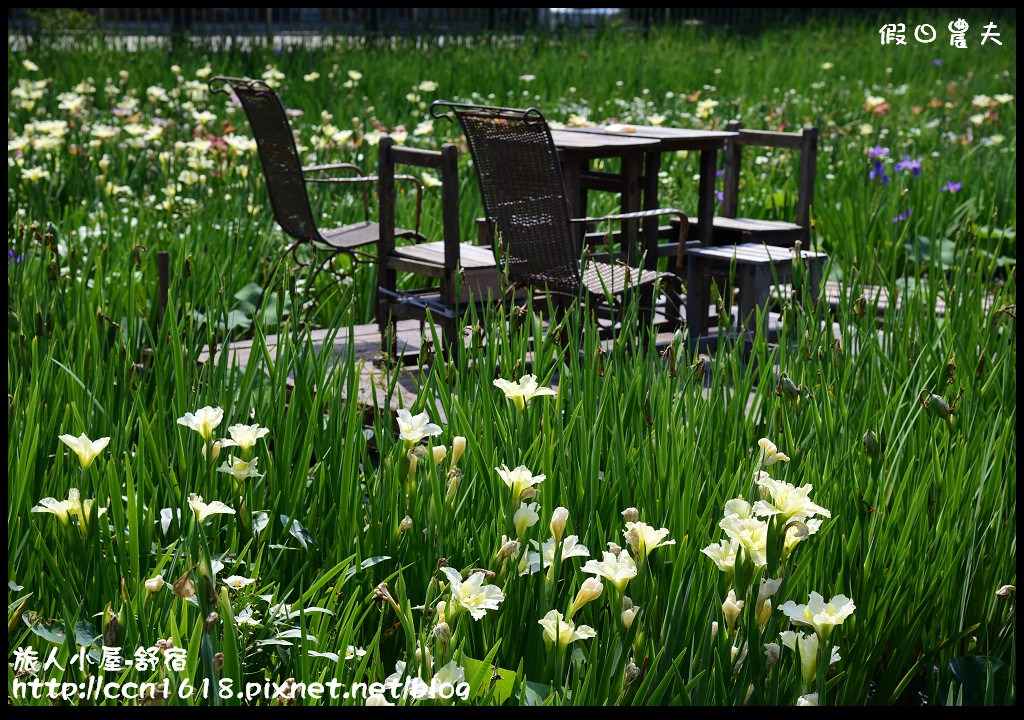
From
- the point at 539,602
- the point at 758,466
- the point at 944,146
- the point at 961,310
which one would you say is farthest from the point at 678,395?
the point at 944,146

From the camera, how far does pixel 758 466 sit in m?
1.61

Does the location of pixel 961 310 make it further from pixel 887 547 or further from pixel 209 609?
pixel 209 609

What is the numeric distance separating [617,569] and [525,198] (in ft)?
7.25

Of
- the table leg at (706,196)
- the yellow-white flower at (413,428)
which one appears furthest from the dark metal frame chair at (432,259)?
the yellow-white flower at (413,428)

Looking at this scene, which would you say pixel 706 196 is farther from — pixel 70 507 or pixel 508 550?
pixel 70 507

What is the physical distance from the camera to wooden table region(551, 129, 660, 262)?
12.0ft

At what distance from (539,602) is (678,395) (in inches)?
27.7

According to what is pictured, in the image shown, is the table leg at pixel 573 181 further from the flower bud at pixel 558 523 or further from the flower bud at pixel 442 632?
the flower bud at pixel 442 632

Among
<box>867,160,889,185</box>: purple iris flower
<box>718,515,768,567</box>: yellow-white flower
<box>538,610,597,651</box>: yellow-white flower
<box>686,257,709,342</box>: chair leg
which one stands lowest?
<box>686,257,709,342</box>: chair leg

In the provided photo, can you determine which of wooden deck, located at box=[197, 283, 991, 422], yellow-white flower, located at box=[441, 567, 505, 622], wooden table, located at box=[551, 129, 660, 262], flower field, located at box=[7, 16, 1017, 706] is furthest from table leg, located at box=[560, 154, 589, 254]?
yellow-white flower, located at box=[441, 567, 505, 622]

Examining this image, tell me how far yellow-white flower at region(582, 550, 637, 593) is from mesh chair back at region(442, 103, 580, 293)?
208 cm

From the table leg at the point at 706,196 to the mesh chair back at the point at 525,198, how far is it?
81 cm

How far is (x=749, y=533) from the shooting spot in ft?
3.95

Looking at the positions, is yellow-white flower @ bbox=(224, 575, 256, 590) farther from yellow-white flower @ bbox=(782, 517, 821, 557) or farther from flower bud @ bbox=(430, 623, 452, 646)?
yellow-white flower @ bbox=(782, 517, 821, 557)
